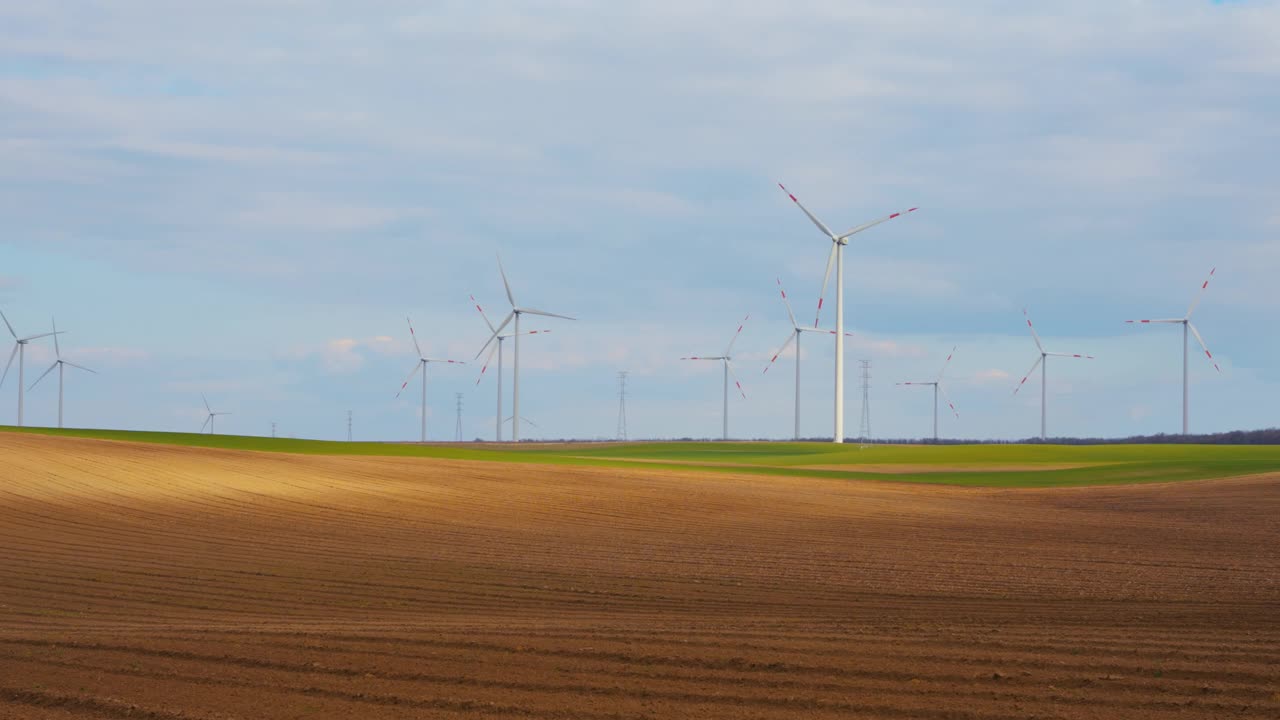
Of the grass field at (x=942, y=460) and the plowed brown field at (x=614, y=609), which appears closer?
the plowed brown field at (x=614, y=609)

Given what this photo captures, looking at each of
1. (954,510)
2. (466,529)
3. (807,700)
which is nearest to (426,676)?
(807,700)

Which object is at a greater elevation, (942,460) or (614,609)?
(942,460)

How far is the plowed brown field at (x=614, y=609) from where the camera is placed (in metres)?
8.29

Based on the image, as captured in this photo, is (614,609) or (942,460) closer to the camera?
(614,609)

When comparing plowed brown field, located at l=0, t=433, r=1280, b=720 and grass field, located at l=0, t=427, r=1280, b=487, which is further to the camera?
grass field, located at l=0, t=427, r=1280, b=487

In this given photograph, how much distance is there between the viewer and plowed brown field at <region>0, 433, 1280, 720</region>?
829cm

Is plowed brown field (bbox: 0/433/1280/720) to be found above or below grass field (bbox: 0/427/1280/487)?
below

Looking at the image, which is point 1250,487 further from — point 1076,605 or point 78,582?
point 78,582

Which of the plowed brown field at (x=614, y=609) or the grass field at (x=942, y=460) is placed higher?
the grass field at (x=942, y=460)

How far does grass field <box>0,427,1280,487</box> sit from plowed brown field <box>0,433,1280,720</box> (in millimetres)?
16847

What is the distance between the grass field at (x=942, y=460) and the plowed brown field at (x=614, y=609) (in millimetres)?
16847

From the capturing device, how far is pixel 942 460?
60312 mm

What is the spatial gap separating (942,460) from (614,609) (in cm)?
5005

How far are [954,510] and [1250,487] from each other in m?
12.3
